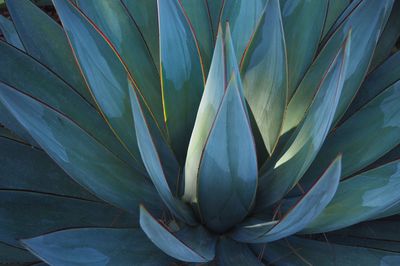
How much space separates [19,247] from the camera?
3.32ft

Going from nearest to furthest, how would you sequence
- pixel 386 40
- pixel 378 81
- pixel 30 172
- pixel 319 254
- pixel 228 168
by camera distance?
pixel 228 168
pixel 319 254
pixel 30 172
pixel 378 81
pixel 386 40

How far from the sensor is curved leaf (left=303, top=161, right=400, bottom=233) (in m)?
0.91

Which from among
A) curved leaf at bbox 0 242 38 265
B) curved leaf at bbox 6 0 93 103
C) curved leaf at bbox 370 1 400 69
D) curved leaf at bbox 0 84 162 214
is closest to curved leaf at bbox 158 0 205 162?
curved leaf at bbox 0 84 162 214

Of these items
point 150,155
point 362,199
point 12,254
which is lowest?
point 12,254

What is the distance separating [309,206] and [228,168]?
16cm

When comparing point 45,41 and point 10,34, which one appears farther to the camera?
point 10,34

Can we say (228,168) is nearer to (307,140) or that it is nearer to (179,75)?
(307,140)

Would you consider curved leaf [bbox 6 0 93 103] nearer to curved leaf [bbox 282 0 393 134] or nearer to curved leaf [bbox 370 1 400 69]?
curved leaf [bbox 282 0 393 134]

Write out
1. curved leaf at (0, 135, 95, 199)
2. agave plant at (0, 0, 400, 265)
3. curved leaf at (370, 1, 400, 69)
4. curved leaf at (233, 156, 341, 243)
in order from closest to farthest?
1. curved leaf at (233, 156, 341, 243)
2. agave plant at (0, 0, 400, 265)
3. curved leaf at (0, 135, 95, 199)
4. curved leaf at (370, 1, 400, 69)

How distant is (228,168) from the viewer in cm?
90

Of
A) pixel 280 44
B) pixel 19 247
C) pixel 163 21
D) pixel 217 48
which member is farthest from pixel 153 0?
pixel 19 247

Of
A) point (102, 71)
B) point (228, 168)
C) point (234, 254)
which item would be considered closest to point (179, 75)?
point (102, 71)

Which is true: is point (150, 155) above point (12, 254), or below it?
above

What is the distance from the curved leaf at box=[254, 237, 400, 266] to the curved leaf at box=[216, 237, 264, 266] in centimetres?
3
